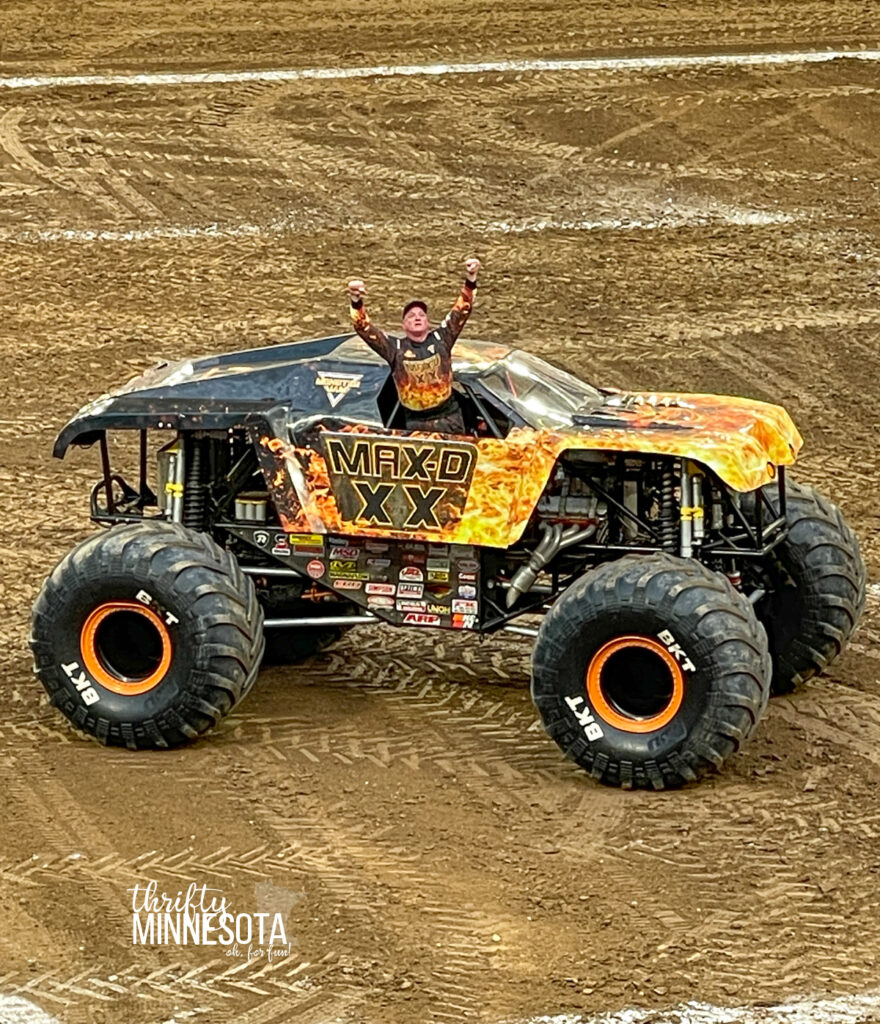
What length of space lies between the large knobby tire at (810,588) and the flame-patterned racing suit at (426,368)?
5.20 ft

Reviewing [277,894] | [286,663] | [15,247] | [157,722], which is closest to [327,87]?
[15,247]

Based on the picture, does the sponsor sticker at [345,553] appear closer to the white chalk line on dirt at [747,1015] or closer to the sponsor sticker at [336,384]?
the sponsor sticker at [336,384]

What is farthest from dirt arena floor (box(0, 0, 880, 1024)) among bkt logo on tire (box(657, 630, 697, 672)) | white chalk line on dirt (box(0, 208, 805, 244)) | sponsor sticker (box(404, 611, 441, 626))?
bkt logo on tire (box(657, 630, 697, 672))

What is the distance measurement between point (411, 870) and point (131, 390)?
2966mm

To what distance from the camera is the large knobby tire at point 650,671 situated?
9.57 meters

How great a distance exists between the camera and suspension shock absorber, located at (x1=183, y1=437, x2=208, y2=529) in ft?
35.0

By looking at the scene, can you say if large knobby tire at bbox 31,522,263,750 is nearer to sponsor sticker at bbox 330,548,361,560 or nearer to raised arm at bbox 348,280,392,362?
sponsor sticker at bbox 330,548,361,560

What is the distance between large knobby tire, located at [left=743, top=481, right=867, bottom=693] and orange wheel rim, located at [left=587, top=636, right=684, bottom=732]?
121cm

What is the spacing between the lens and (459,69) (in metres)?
22.0

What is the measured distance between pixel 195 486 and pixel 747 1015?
4007mm

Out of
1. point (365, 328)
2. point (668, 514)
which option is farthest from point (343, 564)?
point (668, 514)

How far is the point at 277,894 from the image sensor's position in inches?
358

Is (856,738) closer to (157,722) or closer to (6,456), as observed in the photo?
(157,722)

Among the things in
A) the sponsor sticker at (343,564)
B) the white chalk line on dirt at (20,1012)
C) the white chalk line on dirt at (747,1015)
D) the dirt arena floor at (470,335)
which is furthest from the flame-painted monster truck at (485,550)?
the white chalk line on dirt at (20,1012)
